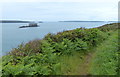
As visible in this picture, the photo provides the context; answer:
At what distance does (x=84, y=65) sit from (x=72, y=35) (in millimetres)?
3348

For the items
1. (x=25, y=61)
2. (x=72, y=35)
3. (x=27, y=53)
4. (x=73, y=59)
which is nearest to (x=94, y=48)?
(x=72, y=35)

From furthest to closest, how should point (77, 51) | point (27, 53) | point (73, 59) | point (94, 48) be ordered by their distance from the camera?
point (94, 48), point (77, 51), point (73, 59), point (27, 53)

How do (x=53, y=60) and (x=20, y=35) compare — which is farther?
(x=20, y=35)

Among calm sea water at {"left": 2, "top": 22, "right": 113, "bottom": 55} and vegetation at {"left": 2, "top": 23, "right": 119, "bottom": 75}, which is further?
calm sea water at {"left": 2, "top": 22, "right": 113, "bottom": 55}

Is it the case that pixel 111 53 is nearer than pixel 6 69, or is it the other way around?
pixel 6 69

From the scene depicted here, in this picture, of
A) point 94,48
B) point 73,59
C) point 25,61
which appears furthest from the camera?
point 94,48

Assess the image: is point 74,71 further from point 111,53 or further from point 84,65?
point 111,53

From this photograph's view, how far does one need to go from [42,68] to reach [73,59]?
2.16 m

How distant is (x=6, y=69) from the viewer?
4.96 meters

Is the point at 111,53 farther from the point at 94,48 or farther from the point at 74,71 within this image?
the point at 94,48

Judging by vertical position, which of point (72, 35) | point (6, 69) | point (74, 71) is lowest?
point (74, 71)

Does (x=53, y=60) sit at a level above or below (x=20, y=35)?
below

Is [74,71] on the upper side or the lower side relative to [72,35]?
lower

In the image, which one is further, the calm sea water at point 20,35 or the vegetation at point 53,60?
the calm sea water at point 20,35
